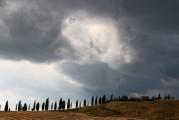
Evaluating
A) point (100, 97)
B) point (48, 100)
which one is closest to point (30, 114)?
point (48, 100)

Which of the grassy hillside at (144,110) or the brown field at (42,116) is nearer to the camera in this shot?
the brown field at (42,116)

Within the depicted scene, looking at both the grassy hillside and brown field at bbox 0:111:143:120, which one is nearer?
brown field at bbox 0:111:143:120

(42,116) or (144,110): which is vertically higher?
(144,110)

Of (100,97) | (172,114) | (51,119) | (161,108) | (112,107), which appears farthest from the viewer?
(100,97)

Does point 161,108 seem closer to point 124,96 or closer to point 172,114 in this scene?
point 172,114

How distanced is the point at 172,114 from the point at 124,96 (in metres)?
57.0

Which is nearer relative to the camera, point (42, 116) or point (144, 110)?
point (42, 116)

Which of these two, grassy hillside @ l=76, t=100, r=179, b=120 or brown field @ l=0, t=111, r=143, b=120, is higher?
grassy hillside @ l=76, t=100, r=179, b=120

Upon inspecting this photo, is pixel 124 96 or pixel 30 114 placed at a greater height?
pixel 124 96

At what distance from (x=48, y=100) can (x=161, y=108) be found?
57.9m

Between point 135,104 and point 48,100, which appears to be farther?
point 48,100

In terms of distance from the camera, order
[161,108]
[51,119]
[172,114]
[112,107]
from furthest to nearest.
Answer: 1. [112,107]
2. [161,108]
3. [172,114]
4. [51,119]

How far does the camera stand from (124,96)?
16225cm

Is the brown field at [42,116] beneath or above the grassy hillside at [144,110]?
beneath
